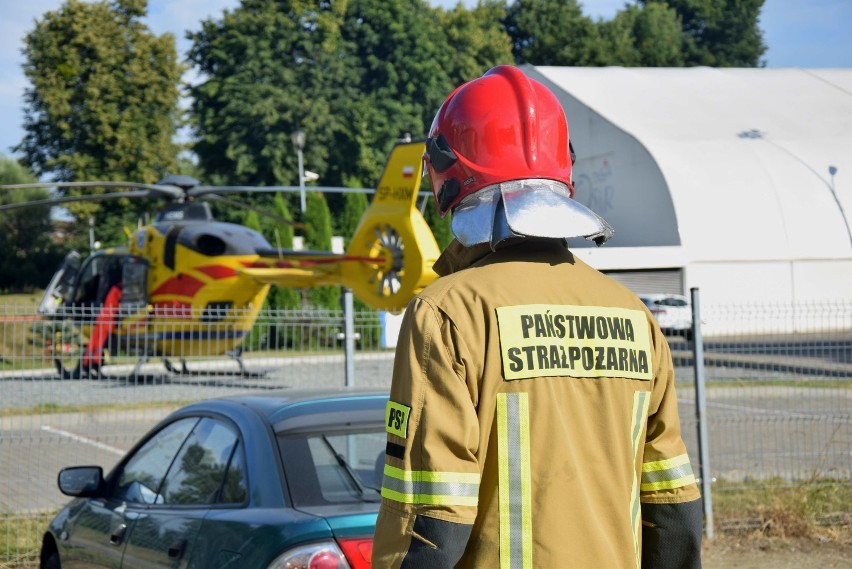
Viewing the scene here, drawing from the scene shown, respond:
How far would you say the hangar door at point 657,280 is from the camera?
36.3 meters

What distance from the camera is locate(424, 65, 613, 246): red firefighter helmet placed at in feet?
7.32

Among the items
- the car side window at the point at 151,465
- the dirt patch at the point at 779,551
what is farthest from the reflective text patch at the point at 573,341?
the dirt patch at the point at 779,551

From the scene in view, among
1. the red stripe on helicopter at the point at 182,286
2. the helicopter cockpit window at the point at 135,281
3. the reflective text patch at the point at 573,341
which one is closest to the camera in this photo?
the reflective text patch at the point at 573,341

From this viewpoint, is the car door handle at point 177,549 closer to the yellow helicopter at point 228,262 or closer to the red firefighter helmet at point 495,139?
the red firefighter helmet at point 495,139

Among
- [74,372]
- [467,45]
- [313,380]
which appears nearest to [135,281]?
[313,380]

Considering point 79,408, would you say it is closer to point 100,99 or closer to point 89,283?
point 89,283

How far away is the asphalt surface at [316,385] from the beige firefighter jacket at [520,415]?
6694mm

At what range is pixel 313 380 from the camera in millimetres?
10609

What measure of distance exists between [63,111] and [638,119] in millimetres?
26650

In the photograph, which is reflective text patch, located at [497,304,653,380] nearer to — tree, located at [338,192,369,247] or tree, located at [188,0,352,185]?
tree, located at [338,192,369,247]

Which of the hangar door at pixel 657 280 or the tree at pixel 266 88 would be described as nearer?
the hangar door at pixel 657 280

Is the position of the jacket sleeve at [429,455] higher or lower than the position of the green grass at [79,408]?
higher

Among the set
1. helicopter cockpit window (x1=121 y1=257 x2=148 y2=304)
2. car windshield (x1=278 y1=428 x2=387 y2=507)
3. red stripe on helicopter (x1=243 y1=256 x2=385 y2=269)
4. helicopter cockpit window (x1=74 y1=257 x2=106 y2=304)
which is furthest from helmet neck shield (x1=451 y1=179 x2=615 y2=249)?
helicopter cockpit window (x1=74 y1=257 x2=106 y2=304)

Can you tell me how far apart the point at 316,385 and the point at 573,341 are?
882cm
